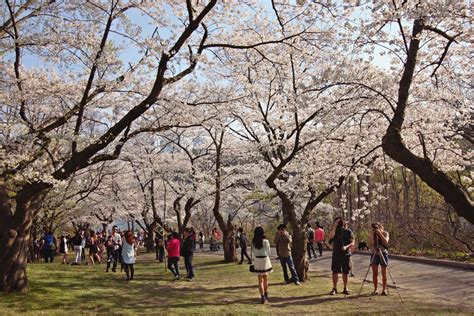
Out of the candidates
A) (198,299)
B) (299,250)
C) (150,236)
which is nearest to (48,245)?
(150,236)

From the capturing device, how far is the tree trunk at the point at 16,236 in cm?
966

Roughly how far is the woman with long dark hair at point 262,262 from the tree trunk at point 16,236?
5.02m

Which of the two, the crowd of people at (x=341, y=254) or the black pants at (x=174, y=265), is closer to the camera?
the crowd of people at (x=341, y=254)

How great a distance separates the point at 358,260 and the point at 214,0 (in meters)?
14.8

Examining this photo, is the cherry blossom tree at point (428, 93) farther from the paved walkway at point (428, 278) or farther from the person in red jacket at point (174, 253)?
the person in red jacket at point (174, 253)

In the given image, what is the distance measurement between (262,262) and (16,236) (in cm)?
584

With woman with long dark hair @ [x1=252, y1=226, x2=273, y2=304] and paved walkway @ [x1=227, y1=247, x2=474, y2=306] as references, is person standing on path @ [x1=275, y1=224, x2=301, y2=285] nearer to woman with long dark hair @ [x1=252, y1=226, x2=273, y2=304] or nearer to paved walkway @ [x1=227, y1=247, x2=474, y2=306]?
paved walkway @ [x1=227, y1=247, x2=474, y2=306]

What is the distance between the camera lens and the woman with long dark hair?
9464 millimetres

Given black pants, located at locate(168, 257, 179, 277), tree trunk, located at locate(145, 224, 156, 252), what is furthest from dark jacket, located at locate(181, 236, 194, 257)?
tree trunk, located at locate(145, 224, 156, 252)

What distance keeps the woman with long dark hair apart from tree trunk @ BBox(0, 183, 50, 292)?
5.02 meters

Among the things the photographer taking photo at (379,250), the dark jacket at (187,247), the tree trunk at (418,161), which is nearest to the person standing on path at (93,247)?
the dark jacket at (187,247)

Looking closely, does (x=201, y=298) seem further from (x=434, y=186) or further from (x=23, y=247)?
(x=434, y=186)

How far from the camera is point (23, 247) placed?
10.1m

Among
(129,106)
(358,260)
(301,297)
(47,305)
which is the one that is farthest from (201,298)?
(358,260)
